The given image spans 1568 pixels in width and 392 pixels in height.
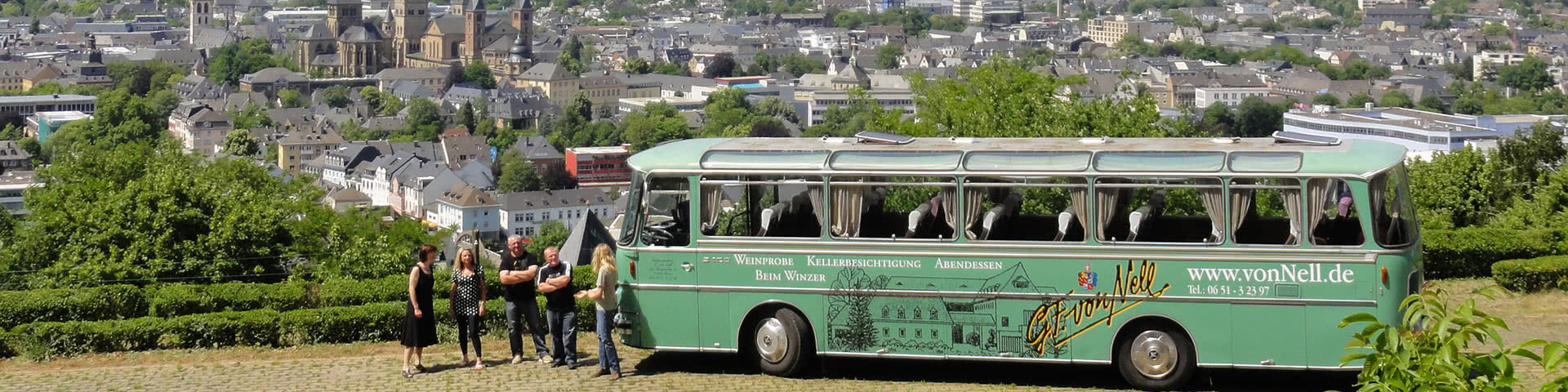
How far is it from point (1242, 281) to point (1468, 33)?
17139 cm

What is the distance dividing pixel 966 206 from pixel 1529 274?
19.2 ft

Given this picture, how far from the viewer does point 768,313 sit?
36.4 feet

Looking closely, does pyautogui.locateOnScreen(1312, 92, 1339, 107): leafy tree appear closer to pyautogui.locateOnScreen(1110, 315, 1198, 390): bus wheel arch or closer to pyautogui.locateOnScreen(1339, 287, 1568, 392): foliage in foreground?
pyautogui.locateOnScreen(1110, 315, 1198, 390): bus wheel arch

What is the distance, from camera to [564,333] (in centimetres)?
1137

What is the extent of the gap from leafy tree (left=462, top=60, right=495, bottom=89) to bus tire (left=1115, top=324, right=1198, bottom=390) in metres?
131

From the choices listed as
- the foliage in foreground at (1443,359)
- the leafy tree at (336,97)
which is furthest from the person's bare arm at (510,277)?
the leafy tree at (336,97)

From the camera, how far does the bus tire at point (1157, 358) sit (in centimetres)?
1036

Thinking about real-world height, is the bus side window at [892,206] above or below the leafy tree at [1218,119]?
above

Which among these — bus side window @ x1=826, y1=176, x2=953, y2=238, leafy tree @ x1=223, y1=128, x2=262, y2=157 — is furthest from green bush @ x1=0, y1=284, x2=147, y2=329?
leafy tree @ x1=223, y1=128, x2=262, y2=157

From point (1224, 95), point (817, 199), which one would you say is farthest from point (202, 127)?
point (817, 199)

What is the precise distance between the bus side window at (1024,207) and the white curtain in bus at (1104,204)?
0.06 meters

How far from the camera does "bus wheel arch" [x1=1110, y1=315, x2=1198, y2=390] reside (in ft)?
34.0

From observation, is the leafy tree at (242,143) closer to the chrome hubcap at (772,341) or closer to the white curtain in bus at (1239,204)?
the chrome hubcap at (772,341)

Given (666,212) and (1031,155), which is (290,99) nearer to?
(666,212)
